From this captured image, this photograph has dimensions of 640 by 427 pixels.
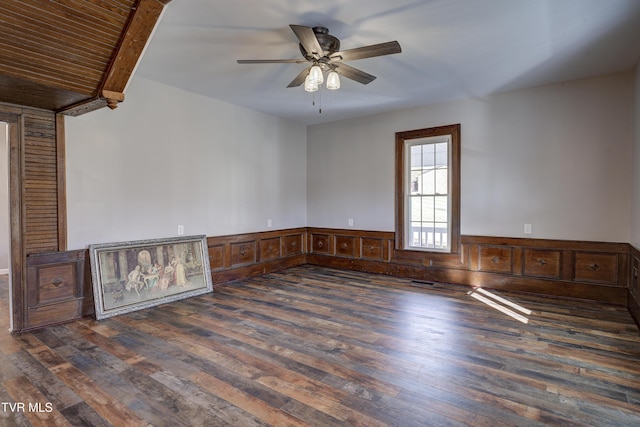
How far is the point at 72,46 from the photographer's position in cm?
229

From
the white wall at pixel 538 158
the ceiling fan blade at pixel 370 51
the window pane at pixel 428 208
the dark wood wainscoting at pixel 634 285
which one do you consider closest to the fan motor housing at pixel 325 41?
the ceiling fan blade at pixel 370 51

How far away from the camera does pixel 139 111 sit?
393cm

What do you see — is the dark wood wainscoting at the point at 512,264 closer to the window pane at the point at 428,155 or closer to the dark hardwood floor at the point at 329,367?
the dark hardwood floor at the point at 329,367

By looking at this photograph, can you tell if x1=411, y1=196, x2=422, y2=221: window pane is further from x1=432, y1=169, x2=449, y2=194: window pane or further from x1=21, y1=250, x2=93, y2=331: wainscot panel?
x1=21, y1=250, x2=93, y2=331: wainscot panel

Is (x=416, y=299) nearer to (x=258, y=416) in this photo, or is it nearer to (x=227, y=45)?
(x=258, y=416)

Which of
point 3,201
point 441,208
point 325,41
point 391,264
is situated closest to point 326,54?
point 325,41

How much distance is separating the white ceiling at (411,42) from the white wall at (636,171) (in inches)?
13.2

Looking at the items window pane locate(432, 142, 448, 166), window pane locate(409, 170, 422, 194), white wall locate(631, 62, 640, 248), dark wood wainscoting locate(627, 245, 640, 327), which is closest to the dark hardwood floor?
dark wood wainscoting locate(627, 245, 640, 327)

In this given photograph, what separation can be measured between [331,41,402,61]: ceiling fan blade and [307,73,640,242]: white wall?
2.66 m

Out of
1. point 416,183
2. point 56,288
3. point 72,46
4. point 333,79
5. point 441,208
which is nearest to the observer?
point 72,46

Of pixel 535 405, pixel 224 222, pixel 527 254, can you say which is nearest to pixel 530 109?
pixel 527 254

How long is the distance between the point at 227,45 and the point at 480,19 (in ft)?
7.25

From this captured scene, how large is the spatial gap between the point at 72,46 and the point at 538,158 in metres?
4.98

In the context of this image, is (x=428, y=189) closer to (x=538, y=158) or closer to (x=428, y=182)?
(x=428, y=182)
